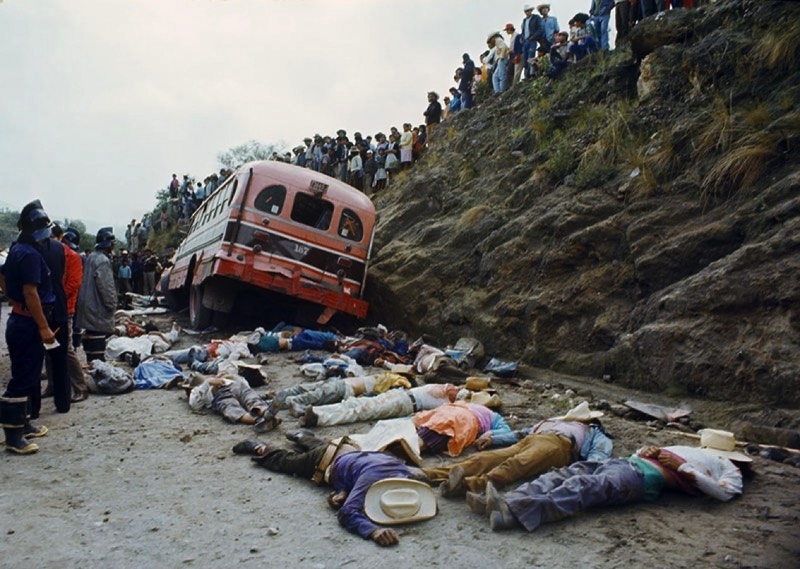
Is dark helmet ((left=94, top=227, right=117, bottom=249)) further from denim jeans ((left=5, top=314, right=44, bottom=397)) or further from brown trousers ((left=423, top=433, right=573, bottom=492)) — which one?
brown trousers ((left=423, top=433, right=573, bottom=492))

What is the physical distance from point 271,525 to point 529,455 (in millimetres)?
1664

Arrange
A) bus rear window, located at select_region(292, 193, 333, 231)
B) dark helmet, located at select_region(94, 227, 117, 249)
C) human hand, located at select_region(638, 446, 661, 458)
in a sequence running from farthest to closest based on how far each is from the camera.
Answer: bus rear window, located at select_region(292, 193, 333, 231) → dark helmet, located at select_region(94, 227, 117, 249) → human hand, located at select_region(638, 446, 661, 458)

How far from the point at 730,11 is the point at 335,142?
1241cm

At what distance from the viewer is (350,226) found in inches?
429

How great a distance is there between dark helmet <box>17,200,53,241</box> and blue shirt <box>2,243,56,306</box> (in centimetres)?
13

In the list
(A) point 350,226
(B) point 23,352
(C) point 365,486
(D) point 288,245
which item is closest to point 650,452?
(C) point 365,486

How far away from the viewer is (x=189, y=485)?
160 inches

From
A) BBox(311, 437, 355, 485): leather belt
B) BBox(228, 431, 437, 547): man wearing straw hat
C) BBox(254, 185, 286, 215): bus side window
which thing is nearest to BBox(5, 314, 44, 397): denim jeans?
BBox(228, 431, 437, 547): man wearing straw hat

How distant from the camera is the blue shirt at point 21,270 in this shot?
4.73m

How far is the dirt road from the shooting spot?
302 cm

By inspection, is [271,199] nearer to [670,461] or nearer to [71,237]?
[71,237]

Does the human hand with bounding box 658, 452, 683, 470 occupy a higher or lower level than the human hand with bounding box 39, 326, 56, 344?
lower

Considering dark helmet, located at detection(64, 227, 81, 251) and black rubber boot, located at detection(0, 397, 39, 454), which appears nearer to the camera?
black rubber boot, located at detection(0, 397, 39, 454)

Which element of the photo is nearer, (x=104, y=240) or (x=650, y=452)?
(x=650, y=452)
